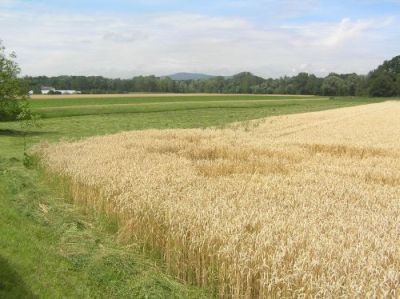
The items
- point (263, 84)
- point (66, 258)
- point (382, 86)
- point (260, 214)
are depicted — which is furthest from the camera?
point (263, 84)

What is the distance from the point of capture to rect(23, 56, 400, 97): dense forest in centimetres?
13459

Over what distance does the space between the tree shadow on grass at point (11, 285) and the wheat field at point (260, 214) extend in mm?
2366

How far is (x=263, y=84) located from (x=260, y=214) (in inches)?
6815

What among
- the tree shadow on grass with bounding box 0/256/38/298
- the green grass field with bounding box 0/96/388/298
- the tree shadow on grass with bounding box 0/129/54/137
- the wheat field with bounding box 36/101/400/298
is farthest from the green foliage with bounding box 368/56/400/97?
the tree shadow on grass with bounding box 0/256/38/298

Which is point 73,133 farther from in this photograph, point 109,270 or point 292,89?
point 292,89

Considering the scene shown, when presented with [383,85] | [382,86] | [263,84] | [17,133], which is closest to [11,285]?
[17,133]

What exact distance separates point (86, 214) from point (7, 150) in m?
14.5

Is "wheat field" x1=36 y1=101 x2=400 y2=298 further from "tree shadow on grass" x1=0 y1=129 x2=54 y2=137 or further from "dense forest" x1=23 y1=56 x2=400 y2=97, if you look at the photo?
"dense forest" x1=23 y1=56 x2=400 y2=97

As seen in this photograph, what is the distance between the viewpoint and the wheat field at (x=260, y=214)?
20.4 ft

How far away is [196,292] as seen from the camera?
23.9 ft

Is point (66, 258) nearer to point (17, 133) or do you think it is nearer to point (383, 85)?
point (17, 133)

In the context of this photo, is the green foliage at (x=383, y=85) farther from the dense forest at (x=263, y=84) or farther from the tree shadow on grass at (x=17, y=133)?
the tree shadow on grass at (x=17, y=133)

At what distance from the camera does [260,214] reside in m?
8.65

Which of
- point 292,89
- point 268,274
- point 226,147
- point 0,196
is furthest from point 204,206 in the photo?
point 292,89
